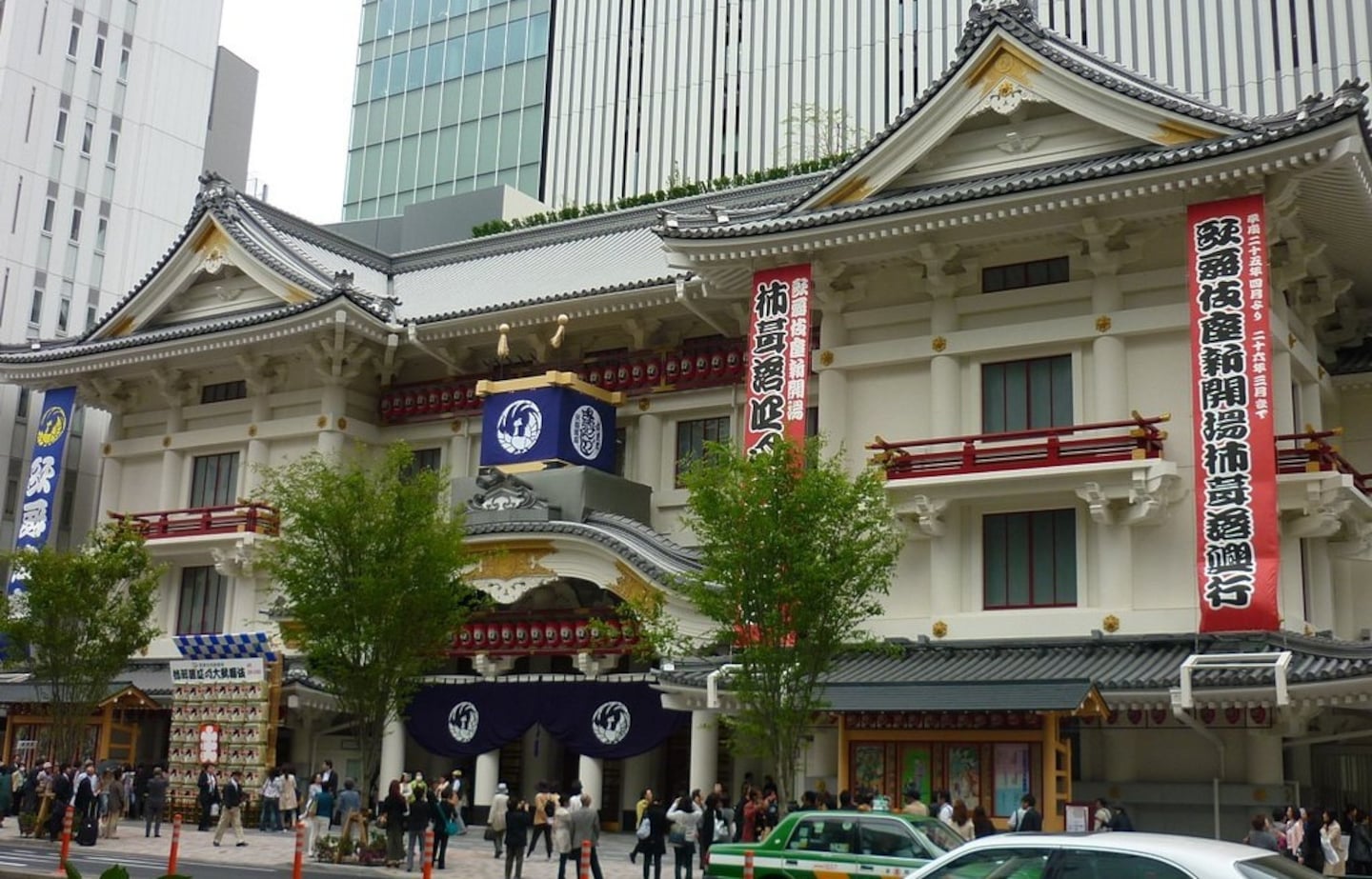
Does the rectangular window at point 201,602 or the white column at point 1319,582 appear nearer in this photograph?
the white column at point 1319,582

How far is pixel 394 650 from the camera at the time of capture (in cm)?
2548

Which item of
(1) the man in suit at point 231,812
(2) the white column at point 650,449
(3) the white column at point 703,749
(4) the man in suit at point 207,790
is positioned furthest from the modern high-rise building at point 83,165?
(3) the white column at point 703,749

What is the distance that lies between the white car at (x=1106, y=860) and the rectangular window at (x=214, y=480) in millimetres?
30664

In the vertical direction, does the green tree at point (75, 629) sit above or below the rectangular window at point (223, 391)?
below

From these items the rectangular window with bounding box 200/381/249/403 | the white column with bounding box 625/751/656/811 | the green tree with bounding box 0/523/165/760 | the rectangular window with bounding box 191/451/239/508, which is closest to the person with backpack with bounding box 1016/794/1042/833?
the white column with bounding box 625/751/656/811

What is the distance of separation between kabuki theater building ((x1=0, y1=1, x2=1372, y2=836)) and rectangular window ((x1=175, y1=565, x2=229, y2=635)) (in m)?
0.13

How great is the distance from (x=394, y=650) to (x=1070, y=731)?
468 inches

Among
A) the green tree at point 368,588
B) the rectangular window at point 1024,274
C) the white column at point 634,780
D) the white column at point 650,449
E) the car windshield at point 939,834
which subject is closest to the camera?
the car windshield at point 939,834

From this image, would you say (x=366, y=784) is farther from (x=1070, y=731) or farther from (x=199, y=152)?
(x=199, y=152)

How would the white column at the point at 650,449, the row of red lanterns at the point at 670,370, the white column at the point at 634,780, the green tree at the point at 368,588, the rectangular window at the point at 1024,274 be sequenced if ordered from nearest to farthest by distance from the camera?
1. the green tree at the point at 368,588
2. the rectangular window at the point at 1024,274
3. the white column at the point at 634,780
4. the row of red lanterns at the point at 670,370
5. the white column at the point at 650,449

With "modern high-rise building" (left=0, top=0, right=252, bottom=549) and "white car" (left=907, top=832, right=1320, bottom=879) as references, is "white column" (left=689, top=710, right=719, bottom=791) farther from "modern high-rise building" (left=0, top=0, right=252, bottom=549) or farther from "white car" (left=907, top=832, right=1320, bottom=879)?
"modern high-rise building" (left=0, top=0, right=252, bottom=549)

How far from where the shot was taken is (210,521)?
117 ft

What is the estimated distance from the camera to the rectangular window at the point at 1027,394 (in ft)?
87.7

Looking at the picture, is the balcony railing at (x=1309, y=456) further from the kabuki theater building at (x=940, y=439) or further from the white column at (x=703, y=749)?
the white column at (x=703, y=749)
